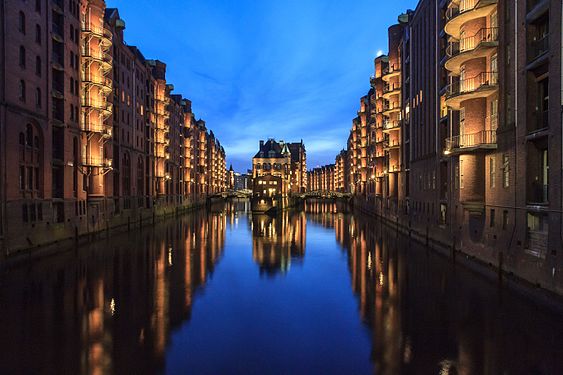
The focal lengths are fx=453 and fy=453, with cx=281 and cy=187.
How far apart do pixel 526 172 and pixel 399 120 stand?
45.7 m

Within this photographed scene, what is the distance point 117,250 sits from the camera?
126 ft

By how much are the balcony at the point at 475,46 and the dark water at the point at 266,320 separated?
45.3 feet

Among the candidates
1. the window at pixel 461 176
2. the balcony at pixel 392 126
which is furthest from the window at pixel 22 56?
the balcony at pixel 392 126

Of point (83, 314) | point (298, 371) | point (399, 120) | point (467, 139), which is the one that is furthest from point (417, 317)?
point (399, 120)

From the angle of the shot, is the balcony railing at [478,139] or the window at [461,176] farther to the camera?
the window at [461,176]

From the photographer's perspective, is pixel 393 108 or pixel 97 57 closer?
pixel 97 57

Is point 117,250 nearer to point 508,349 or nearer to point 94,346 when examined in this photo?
point 94,346

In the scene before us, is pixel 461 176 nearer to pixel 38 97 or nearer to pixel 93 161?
pixel 38 97

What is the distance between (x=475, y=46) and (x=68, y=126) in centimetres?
3654

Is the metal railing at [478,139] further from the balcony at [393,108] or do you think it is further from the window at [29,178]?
the balcony at [393,108]

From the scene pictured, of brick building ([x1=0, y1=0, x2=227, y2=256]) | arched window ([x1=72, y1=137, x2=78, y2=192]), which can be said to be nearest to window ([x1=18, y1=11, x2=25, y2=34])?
brick building ([x1=0, y1=0, x2=227, y2=256])

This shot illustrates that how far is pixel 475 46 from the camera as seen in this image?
29.5 meters

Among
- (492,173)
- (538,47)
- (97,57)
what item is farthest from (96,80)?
(538,47)

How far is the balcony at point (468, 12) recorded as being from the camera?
28.2m
